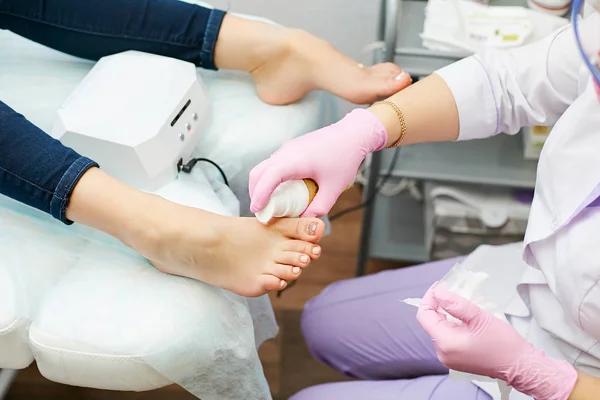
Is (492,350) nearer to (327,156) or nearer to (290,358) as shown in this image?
(327,156)

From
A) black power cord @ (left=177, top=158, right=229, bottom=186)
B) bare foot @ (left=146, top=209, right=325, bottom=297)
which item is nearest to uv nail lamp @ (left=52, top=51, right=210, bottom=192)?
black power cord @ (left=177, top=158, right=229, bottom=186)

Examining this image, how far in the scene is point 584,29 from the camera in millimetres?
655

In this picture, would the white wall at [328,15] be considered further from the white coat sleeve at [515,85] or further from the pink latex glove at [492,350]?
the pink latex glove at [492,350]

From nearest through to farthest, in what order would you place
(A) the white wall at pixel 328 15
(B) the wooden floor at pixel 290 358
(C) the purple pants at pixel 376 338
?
(C) the purple pants at pixel 376 338 < (B) the wooden floor at pixel 290 358 < (A) the white wall at pixel 328 15

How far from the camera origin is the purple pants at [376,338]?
1.01 meters

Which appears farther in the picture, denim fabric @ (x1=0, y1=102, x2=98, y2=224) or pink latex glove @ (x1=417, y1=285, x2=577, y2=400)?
denim fabric @ (x1=0, y1=102, x2=98, y2=224)

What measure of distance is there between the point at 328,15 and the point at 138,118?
28.6 inches

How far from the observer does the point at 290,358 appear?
1.51m

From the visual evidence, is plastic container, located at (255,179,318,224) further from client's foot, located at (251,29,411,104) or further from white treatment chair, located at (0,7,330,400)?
client's foot, located at (251,29,411,104)

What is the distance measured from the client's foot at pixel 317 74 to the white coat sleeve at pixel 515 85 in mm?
150

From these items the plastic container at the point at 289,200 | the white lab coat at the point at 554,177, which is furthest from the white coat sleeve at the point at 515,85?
the plastic container at the point at 289,200

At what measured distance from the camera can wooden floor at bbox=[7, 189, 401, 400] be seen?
144 cm

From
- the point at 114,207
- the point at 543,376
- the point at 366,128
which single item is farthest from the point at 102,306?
the point at 543,376

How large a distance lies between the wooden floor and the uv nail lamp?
24.4 inches
